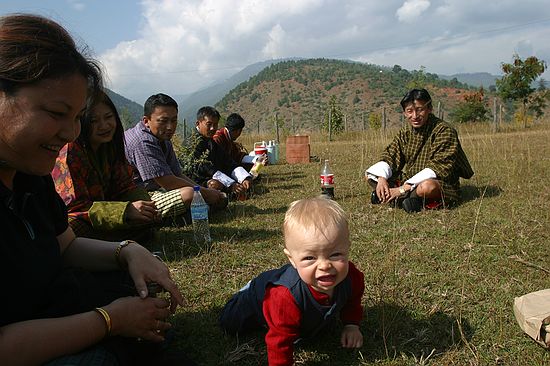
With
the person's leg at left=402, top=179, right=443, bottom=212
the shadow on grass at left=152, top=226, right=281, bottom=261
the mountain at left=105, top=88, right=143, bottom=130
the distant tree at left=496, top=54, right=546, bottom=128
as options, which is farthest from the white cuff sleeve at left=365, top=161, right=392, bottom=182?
the distant tree at left=496, top=54, right=546, bottom=128

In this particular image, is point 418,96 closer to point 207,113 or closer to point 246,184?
point 246,184

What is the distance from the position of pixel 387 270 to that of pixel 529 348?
107cm

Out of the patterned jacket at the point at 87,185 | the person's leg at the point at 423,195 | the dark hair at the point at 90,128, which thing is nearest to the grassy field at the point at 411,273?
the person's leg at the point at 423,195

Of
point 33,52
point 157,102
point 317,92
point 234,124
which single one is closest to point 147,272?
point 33,52

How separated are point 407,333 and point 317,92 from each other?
4335 inches

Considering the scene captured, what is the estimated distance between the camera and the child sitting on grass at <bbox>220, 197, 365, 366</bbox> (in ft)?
5.90

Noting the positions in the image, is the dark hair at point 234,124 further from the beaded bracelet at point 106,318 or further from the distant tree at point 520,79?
the distant tree at point 520,79

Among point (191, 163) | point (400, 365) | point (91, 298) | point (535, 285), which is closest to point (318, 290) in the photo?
point (400, 365)

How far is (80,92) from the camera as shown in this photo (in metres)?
1.53

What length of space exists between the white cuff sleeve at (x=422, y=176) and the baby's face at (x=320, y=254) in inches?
132

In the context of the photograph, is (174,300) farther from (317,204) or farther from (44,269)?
(317,204)

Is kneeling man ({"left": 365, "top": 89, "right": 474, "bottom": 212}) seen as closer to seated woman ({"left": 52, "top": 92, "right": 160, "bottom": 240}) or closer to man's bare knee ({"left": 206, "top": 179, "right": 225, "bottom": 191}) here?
man's bare knee ({"left": 206, "top": 179, "right": 225, "bottom": 191})

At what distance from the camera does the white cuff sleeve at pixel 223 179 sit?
618 cm

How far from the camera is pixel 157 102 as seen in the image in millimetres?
4637
